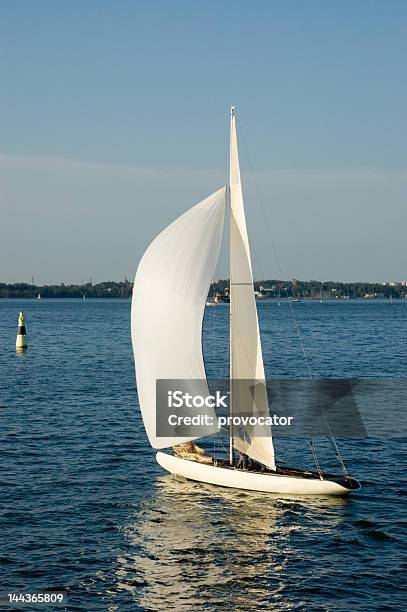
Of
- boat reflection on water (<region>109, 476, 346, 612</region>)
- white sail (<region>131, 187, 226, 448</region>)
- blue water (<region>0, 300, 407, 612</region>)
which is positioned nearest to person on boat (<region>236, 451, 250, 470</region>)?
boat reflection on water (<region>109, 476, 346, 612</region>)

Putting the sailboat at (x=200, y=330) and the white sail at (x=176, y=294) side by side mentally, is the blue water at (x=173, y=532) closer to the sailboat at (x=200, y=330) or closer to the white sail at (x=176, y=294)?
the sailboat at (x=200, y=330)

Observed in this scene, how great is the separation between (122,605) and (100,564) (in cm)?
260

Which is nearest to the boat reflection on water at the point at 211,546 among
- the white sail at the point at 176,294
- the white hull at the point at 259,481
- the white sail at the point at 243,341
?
the white hull at the point at 259,481

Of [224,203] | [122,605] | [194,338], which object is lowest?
[122,605]

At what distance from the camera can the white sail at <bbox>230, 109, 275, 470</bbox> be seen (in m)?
28.7

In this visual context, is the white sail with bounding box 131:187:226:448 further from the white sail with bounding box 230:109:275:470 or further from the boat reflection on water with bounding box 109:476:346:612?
the boat reflection on water with bounding box 109:476:346:612

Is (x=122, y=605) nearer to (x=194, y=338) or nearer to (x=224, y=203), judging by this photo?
(x=194, y=338)

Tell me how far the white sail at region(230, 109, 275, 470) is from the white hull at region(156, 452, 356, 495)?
806 mm

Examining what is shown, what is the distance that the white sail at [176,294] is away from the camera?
28.6 metres

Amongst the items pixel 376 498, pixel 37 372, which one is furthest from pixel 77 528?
pixel 37 372

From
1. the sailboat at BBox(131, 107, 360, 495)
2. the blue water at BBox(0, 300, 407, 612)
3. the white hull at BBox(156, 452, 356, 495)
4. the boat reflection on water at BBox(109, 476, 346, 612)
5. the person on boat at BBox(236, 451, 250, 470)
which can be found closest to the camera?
the boat reflection on water at BBox(109, 476, 346, 612)

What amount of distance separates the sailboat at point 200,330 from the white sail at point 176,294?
0.04m

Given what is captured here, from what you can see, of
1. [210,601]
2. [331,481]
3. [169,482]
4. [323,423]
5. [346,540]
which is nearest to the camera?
[210,601]

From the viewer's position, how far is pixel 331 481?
90.9 ft
